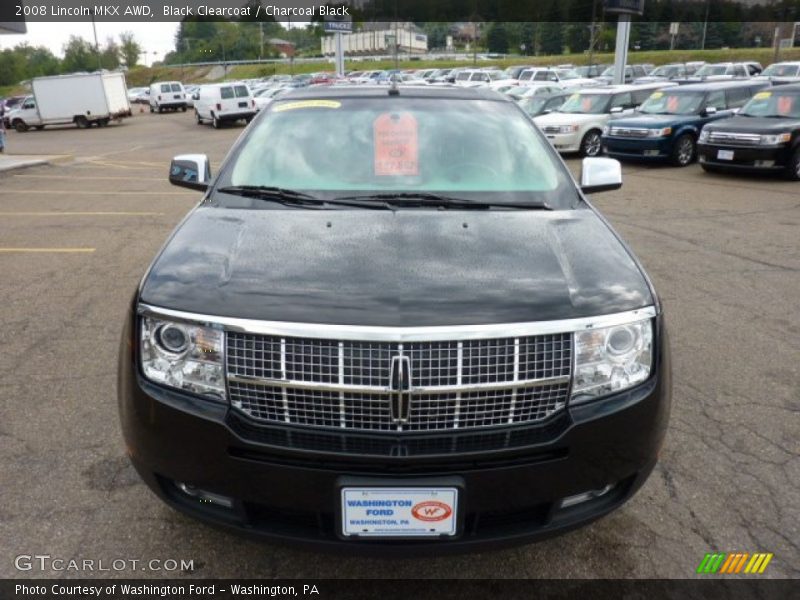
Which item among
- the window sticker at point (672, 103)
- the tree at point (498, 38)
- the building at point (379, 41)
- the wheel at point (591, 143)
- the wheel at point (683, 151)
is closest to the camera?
the wheel at point (683, 151)

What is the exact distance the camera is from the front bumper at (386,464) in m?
2.00

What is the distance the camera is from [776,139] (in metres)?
11.4

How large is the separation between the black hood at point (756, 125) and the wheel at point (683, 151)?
135 centimetres

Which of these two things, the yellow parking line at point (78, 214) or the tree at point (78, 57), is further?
the tree at point (78, 57)

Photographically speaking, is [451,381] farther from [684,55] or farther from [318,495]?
[684,55]

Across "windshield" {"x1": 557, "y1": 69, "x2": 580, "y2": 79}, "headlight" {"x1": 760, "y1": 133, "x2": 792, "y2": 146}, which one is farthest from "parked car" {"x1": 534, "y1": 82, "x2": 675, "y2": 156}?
"windshield" {"x1": 557, "y1": 69, "x2": 580, "y2": 79}

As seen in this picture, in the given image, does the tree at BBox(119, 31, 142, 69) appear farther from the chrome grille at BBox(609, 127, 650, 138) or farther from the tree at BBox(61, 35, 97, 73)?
the chrome grille at BBox(609, 127, 650, 138)

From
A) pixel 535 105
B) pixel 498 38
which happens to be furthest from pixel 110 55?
pixel 535 105

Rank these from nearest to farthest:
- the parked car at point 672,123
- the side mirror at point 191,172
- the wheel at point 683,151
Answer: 1. the side mirror at point 191,172
2. the parked car at point 672,123
3. the wheel at point 683,151

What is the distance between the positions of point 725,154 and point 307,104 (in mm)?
10633

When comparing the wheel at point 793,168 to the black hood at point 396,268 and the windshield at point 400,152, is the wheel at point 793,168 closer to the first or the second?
the windshield at point 400,152

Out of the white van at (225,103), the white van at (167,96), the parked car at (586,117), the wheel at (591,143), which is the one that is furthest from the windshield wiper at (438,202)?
the white van at (167,96)

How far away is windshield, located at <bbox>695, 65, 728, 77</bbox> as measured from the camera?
3084cm

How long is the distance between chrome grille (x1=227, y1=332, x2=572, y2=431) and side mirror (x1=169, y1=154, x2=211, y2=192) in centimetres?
211
